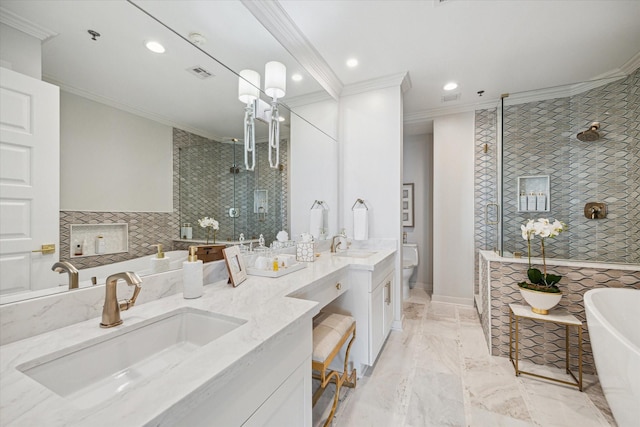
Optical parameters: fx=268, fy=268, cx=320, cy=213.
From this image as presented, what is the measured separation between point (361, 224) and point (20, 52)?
2589 mm

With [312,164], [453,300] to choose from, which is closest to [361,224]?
[312,164]

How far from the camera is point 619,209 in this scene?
7.33 ft

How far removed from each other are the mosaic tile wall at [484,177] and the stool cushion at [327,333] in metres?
2.65

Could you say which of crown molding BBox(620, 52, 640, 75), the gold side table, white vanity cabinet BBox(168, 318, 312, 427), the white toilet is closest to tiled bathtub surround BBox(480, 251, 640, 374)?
the gold side table

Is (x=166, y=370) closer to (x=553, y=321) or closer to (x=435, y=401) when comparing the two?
(x=435, y=401)

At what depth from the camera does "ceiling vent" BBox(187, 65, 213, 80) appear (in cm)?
141

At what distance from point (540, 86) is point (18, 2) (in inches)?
161

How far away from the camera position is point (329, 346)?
4.85ft

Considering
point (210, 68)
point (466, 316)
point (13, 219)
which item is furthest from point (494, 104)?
point (13, 219)

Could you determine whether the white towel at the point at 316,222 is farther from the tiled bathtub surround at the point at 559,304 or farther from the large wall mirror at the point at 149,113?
the tiled bathtub surround at the point at 559,304

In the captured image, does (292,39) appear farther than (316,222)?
No

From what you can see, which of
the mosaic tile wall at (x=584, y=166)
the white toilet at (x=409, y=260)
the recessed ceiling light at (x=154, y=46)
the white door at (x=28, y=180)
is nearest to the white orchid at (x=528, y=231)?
the mosaic tile wall at (x=584, y=166)

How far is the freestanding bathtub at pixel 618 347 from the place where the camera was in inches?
49.5

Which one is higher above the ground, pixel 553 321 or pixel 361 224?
pixel 361 224
